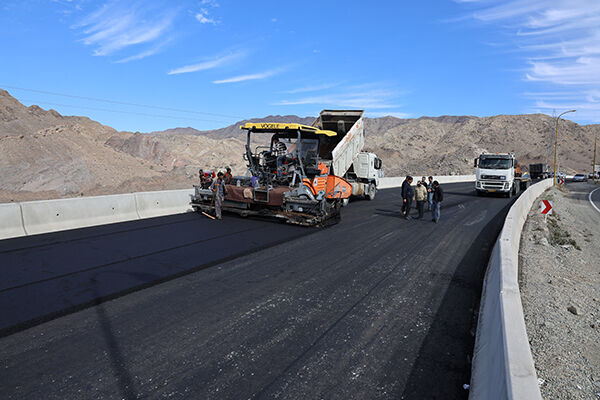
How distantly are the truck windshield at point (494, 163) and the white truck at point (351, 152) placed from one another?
744 cm

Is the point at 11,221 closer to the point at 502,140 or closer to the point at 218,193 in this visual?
the point at 218,193

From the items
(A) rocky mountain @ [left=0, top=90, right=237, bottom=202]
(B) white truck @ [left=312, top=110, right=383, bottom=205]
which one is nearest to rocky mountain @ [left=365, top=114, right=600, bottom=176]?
(A) rocky mountain @ [left=0, top=90, right=237, bottom=202]

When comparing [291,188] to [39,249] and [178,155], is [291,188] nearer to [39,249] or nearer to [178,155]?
[39,249]

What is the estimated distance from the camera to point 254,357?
391 centimetres

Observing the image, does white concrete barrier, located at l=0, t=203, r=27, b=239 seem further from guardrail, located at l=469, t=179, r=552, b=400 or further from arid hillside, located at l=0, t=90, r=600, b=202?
arid hillside, located at l=0, t=90, r=600, b=202

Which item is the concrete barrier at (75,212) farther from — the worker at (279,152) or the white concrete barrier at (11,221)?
the worker at (279,152)

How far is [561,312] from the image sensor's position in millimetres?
5844

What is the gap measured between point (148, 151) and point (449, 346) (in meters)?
56.4

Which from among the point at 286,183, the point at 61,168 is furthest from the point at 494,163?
the point at 61,168

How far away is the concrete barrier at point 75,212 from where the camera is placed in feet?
32.4

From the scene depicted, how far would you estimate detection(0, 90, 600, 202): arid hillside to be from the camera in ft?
98.5

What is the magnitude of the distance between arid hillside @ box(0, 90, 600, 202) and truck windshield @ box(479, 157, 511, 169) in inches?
770

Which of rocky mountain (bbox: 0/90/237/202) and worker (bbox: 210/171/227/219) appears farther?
rocky mountain (bbox: 0/90/237/202)

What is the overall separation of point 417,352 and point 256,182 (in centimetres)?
905
